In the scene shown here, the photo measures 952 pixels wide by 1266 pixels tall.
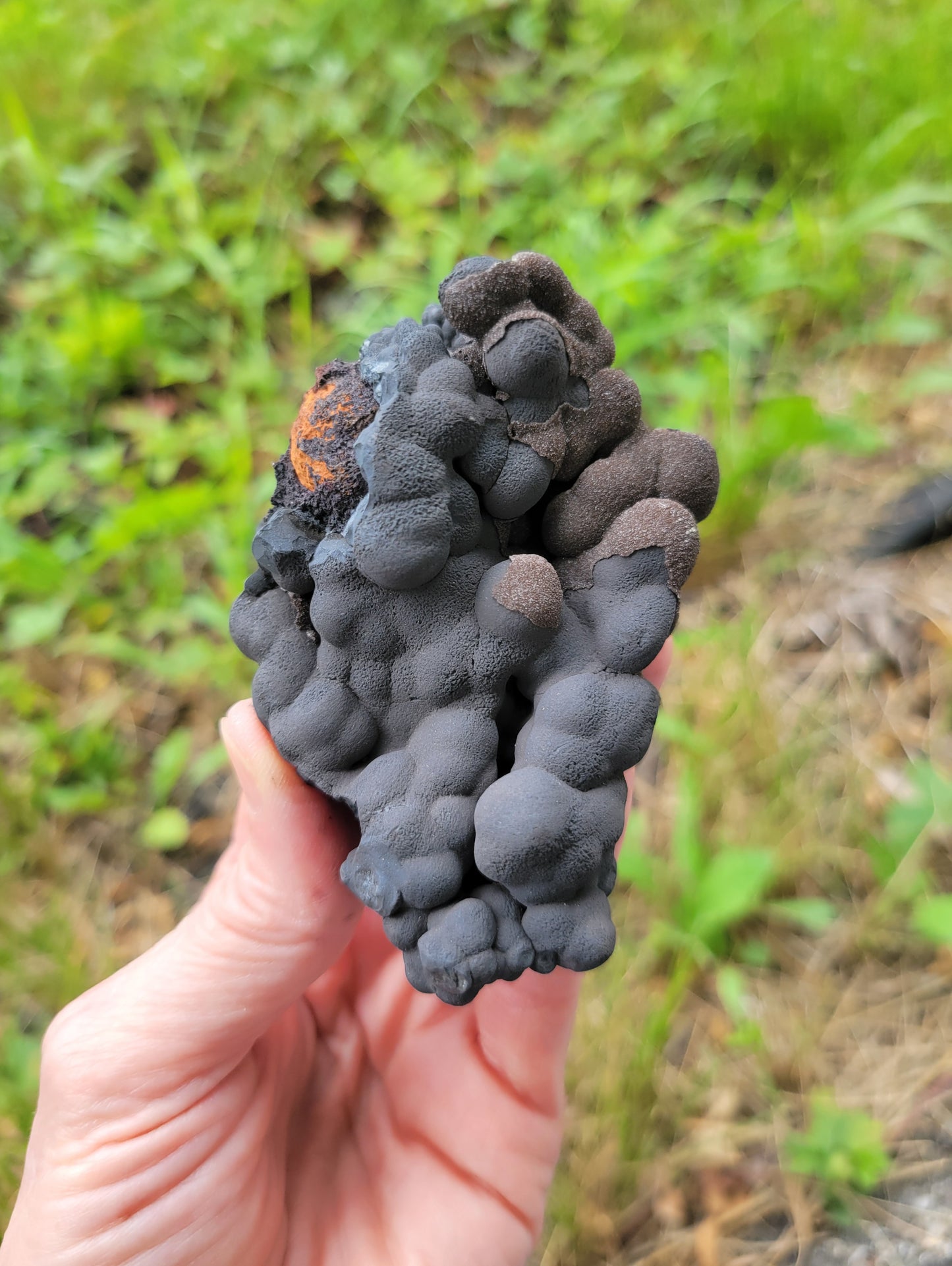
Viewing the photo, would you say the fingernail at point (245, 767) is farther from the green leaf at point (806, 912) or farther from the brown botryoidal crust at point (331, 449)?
the green leaf at point (806, 912)

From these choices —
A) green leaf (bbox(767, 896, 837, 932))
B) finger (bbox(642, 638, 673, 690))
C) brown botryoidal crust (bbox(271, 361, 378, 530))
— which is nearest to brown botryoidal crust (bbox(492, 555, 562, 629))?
brown botryoidal crust (bbox(271, 361, 378, 530))

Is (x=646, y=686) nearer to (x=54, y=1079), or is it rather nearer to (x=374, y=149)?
(x=54, y=1079)

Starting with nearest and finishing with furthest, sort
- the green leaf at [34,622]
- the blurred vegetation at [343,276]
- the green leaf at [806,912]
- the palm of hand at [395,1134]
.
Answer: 1. the palm of hand at [395,1134]
2. the green leaf at [806,912]
3. the blurred vegetation at [343,276]
4. the green leaf at [34,622]

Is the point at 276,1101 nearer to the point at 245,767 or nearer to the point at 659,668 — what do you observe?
the point at 245,767

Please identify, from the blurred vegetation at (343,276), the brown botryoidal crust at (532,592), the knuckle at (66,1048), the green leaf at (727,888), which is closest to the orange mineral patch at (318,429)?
the brown botryoidal crust at (532,592)

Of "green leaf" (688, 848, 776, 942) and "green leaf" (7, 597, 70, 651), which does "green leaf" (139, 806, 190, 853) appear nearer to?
"green leaf" (7, 597, 70, 651)

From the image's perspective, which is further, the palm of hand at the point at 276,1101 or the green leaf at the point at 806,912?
the green leaf at the point at 806,912
